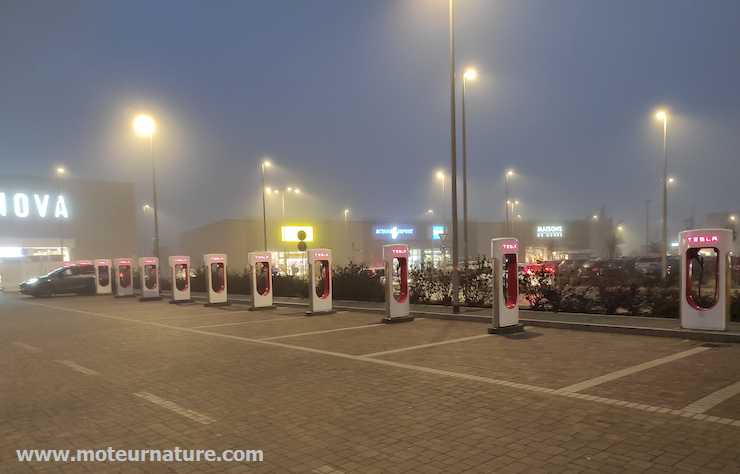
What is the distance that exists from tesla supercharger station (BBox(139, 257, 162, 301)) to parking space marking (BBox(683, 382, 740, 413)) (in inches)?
930

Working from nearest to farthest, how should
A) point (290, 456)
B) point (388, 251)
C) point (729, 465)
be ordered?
point (729, 465)
point (290, 456)
point (388, 251)

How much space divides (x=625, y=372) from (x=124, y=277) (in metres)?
27.1

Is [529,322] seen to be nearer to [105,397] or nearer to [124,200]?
[105,397]

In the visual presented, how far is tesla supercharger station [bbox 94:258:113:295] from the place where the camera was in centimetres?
3019

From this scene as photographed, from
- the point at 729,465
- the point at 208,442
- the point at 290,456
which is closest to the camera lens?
the point at 729,465

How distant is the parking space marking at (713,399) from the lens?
577 cm

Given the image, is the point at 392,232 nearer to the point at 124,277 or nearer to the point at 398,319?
the point at 124,277

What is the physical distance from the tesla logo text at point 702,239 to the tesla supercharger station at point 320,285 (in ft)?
32.4

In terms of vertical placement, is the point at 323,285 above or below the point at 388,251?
below

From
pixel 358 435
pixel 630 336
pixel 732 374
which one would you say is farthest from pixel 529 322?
pixel 358 435

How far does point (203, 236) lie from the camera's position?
1996 inches

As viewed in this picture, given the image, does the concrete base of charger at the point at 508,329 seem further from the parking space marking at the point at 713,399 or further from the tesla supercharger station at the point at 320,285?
the tesla supercharger station at the point at 320,285

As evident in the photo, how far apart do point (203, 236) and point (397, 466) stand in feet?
161

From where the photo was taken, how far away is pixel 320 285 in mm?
17203
